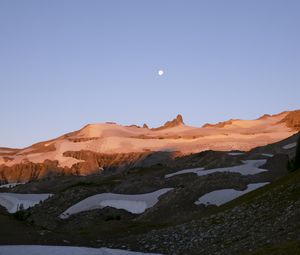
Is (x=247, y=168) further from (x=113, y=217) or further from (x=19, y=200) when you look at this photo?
(x=19, y=200)

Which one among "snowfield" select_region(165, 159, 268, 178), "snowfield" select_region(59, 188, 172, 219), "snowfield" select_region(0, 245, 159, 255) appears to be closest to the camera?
"snowfield" select_region(0, 245, 159, 255)

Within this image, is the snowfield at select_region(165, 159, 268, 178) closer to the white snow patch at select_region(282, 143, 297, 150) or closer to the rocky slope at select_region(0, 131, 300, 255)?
the rocky slope at select_region(0, 131, 300, 255)

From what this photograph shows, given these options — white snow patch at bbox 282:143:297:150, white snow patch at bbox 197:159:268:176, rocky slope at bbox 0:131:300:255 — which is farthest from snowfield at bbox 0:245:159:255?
white snow patch at bbox 282:143:297:150

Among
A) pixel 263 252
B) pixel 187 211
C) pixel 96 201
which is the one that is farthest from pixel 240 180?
pixel 263 252

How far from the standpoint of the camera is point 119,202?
6969 cm

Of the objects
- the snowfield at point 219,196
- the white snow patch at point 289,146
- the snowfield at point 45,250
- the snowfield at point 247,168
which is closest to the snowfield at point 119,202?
the snowfield at point 219,196

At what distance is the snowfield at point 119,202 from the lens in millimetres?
66750

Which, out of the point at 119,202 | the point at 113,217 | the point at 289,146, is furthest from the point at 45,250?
the point at 289,146

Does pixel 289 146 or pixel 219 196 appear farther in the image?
pixel 289 146

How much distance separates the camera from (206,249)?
3005 cm

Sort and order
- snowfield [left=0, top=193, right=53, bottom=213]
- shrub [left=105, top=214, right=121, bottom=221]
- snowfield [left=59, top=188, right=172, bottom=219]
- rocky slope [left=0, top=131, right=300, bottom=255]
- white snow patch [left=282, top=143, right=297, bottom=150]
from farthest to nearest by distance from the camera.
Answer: white snow patch [left=282, top=143, right=297, bottom=150] < snowfield [left=0, top=193, right=53, bottom=213] < snowfield [left=59, top=188, right=172, bottom=219] < shrub [left=105, top=214, right=121, bottom=221] < rocky slope [left=0, top=131, right=300, bottom=255]

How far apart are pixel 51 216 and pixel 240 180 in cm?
2327

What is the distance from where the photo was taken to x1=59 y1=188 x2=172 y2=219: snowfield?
66750 millimetres

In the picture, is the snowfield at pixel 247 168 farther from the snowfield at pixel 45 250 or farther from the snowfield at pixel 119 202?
the snowfield at pixel 45 250
